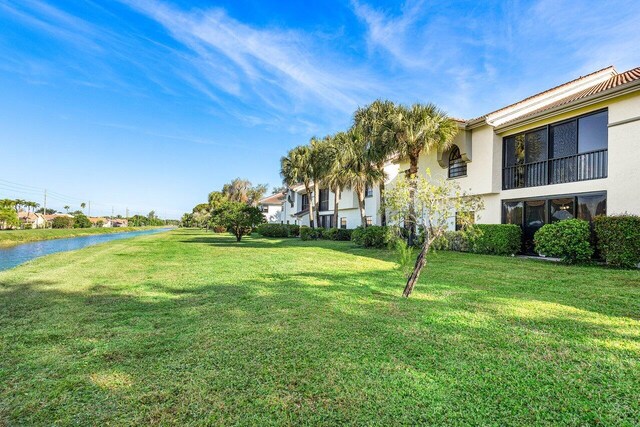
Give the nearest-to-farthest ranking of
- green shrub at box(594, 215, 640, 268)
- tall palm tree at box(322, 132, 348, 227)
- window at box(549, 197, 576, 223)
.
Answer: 1. green shrub at box(594, 215, 640, 268)
2. window at box(549, 197, 576, 223)
3. tall palm tree at box(322, 132, 348, 227)

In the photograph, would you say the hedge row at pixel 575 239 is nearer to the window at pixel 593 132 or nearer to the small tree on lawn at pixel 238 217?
the window at pixel 593 132

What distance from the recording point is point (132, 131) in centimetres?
3344

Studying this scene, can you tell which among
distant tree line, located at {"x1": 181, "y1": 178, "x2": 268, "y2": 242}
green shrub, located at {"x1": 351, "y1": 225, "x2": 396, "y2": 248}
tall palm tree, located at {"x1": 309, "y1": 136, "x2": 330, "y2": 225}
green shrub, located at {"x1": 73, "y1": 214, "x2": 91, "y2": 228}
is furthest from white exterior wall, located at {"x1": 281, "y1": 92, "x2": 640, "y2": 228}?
green shrub, located at {"x1": 73, "y1": 214, "x2": 91, "y2": 228}

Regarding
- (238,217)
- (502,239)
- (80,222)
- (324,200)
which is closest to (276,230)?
(324,200)

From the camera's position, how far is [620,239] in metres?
9.73

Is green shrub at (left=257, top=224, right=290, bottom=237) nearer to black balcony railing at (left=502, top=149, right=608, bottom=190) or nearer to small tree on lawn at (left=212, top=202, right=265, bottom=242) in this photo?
small tree on lawn at (left=212, top=202, right=265, bottom=242)

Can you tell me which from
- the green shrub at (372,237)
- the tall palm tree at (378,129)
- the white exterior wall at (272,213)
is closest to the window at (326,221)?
the tall palm tree at (378,129)

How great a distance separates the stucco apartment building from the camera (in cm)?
1135

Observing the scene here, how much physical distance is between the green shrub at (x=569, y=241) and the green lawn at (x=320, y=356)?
3.80m

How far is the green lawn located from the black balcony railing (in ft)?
24.2

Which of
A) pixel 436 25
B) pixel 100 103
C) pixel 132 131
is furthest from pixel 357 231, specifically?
pixel 132 131

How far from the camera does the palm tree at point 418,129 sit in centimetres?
1606

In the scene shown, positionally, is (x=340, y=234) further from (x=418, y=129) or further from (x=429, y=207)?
(x=429, y=207)

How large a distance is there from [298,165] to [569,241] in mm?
24050
